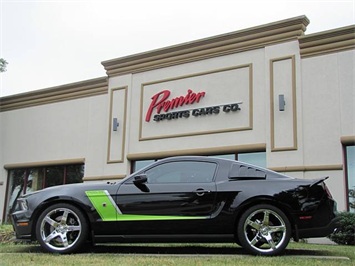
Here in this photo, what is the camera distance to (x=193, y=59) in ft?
49.6

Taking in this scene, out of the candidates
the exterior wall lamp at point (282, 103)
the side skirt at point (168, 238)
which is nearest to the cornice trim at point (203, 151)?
the exterior wall lamp at point (282, 103)

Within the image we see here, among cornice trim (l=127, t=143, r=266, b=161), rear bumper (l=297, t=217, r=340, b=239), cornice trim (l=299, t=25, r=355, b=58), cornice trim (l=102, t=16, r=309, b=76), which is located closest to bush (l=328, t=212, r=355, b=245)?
cornice trim (l=127, t=143, r=266, b=161)

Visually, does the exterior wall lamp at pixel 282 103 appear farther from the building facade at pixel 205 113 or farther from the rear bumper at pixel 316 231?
the rear bumper at pixel 316 231

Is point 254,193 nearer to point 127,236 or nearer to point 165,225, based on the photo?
point 165,225

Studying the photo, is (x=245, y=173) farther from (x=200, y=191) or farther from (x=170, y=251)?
(x=170, y=251)

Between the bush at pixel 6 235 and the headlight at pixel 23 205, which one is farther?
the bush at pixel 6 235

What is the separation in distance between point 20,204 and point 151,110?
8.95 metres

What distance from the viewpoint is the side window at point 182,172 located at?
6.60 metres

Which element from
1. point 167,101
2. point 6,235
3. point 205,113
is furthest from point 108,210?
point 167,101

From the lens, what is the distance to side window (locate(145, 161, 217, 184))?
6598 millimetres

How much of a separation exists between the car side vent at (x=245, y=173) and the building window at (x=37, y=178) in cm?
1139

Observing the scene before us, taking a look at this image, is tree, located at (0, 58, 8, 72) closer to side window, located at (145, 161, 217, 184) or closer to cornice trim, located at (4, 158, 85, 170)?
cornice trim, located at (4, 158, 85, 170)

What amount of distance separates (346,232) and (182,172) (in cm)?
575

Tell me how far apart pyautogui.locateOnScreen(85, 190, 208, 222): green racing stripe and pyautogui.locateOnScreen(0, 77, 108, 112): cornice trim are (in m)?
10.8
